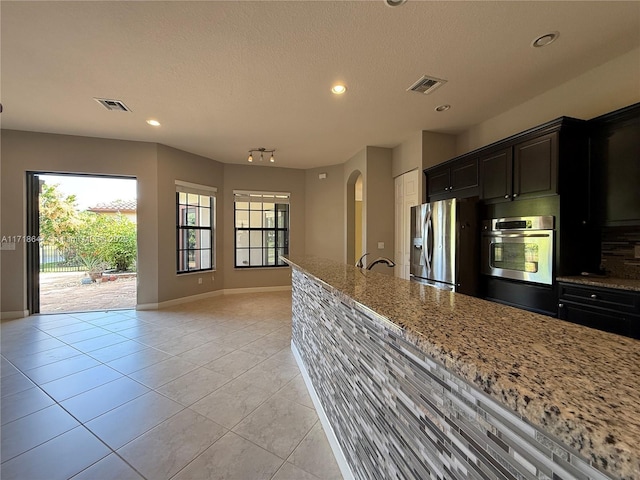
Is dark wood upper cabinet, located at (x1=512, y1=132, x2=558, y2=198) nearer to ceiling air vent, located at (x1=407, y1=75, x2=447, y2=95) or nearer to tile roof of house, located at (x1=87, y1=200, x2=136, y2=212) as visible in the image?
ceiling air vent, located at (x1=407, y1=75, x2=447, y2=95)

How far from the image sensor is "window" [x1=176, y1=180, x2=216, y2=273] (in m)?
5.16

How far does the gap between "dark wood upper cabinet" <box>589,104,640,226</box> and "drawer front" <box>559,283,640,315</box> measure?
1.95ft

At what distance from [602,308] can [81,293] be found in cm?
819

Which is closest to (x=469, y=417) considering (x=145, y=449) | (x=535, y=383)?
(x=535, y=383)

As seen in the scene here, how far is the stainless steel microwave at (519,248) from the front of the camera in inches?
96.0

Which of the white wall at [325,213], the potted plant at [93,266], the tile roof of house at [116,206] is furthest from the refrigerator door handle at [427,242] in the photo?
the tile roof of house at [116,206]

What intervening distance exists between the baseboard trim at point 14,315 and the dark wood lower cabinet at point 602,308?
22.0ft

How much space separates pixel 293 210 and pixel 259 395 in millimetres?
4661

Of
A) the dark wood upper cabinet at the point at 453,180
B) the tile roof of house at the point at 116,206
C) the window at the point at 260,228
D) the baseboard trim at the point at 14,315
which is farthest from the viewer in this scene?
the tile roof of house at the point at 116,206

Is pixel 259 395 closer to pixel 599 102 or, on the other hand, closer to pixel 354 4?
pixel 354 4

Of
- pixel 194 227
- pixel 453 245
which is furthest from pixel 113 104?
pixel 453 245

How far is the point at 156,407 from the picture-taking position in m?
2.03

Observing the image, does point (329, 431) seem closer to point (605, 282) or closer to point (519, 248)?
point (605, 282)

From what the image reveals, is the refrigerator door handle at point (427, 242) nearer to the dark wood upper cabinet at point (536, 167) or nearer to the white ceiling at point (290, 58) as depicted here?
the dark wood upper cabinet at point (536, 167)
